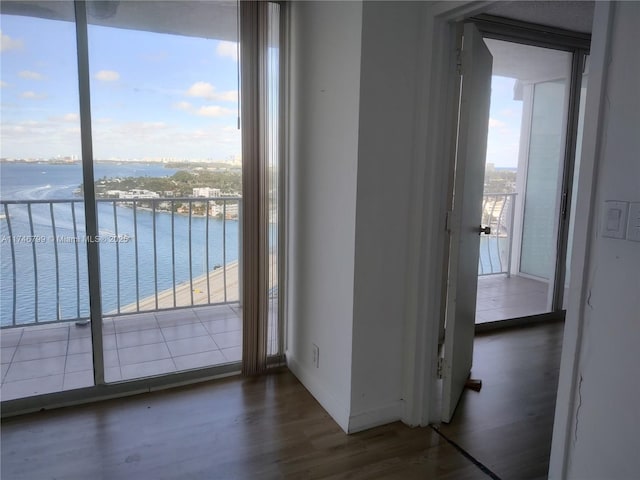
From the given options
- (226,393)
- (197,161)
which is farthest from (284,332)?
(197,161)

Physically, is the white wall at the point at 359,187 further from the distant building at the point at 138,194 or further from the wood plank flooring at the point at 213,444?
the distant building at the point at 138,194

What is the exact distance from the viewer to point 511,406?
8.46ft

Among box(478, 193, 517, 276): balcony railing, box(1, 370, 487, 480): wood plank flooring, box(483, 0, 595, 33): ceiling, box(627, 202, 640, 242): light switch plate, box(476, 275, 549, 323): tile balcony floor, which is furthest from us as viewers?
box(478, 193, 517, 276): balcony railing

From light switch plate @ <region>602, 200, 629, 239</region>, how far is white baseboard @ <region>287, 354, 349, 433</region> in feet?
4.84

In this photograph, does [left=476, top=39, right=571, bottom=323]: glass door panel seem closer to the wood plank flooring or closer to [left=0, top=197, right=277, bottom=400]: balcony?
the wood plank flooring

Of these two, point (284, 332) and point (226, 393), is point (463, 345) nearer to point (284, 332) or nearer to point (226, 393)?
point (284, 332)

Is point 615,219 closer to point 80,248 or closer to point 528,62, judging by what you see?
point 80,248

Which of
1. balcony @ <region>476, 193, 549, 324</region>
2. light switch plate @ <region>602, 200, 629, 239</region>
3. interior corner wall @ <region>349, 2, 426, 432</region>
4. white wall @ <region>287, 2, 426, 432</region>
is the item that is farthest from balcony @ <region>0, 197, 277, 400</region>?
balcony @ <region>476, 193, 549, 324</region>

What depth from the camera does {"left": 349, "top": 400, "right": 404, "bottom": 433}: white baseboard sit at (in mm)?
2279

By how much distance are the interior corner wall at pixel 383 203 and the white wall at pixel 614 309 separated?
93 cm

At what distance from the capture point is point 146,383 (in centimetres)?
269

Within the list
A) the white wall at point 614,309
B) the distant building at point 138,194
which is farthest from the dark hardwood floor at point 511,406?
the distant building at point 138,194

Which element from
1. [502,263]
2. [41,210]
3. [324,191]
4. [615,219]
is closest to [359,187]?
[324,191]

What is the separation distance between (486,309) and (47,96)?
377cm
